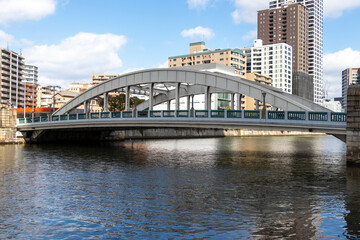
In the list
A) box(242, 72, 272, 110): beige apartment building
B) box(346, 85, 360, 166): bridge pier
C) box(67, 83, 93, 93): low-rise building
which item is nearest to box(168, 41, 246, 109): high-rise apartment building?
box(242, 72, 272, 110): beige apartment building

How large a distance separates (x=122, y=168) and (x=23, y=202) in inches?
542

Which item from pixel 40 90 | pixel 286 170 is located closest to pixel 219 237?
pixel 286 170

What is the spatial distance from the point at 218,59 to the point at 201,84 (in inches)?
4259

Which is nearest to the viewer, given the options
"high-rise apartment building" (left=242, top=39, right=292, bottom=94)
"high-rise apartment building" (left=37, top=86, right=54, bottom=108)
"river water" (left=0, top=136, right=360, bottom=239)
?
"river water" (left=0, top=136, right=360, bottom=239)

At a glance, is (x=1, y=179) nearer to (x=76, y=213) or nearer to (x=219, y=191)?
(x=76, y=213)

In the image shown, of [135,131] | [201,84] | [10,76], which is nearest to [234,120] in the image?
[201,84]

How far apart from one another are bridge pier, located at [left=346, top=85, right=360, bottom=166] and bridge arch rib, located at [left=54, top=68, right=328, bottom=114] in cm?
405

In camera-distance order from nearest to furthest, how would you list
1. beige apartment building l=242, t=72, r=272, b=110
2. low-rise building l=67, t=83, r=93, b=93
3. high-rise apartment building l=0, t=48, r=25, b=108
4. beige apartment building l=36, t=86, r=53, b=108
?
beige apartment building l=242, t=72, r=272, b=110
high-rise apartment building l=0, t=48, r=25, b=108
beige apartment building l=36, t=86, r=53, b=108
low-rise building l=67, t=83, r=93, b=93

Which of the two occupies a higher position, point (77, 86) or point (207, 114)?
point (77, 86)

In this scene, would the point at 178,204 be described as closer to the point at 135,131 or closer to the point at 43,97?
the point at 135,131

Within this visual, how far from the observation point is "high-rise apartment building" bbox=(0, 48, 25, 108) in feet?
471

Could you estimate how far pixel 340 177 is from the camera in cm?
2573

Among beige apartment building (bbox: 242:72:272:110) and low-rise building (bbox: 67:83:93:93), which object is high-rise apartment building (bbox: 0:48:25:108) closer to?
low-rise building (bbox: 67:83:93:93)

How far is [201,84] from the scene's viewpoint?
4253 cm
